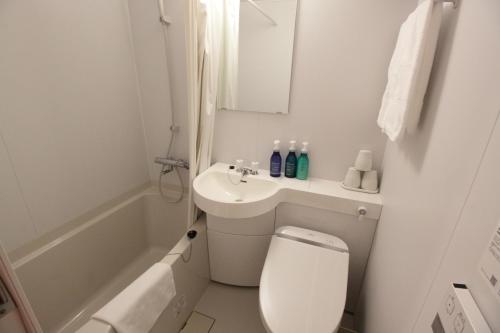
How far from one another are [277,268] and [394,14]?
1.30 meters

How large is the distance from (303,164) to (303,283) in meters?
0.63

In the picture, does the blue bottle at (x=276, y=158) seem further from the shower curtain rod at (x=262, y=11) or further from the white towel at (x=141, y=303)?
the white towel at (x=141, y=303)

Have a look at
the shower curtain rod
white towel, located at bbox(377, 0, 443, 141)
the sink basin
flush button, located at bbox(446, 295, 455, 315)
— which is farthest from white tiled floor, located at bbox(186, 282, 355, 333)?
the shower curtain rod

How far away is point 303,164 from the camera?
132 centimetres

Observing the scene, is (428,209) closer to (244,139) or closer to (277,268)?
(277,268)

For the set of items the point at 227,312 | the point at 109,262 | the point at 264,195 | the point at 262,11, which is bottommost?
the point at 227,312

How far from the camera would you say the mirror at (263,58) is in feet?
3.90

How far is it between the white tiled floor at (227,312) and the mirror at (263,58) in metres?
1.24

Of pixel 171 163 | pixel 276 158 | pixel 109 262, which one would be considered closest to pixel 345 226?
pixel 276 158

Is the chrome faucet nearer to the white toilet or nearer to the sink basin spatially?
the sink basin

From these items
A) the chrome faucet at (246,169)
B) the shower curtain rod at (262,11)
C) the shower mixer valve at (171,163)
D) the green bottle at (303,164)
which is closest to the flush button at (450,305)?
the green bottle at (303,164)

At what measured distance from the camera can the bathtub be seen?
45.8 inches

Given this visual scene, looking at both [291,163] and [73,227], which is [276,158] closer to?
[291,163]

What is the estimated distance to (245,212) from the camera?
3.58 ft
